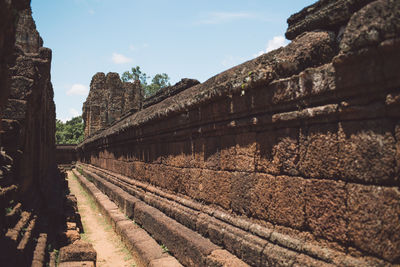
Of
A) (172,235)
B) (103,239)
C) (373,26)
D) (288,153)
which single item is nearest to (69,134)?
(103,239)

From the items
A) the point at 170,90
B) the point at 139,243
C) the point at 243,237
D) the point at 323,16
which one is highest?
the point at 170,90

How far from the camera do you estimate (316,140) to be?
222cm

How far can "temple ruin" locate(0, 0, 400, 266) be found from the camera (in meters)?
1.79

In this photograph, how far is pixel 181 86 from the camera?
551 cm

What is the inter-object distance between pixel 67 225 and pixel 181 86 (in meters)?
3.21

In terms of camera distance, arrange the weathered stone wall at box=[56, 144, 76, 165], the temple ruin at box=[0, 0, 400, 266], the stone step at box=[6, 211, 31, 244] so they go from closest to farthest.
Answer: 1. the temple ruin at box=[0, 0, 400, 266]
2. the stone step at box=[6, 211, 31, 244]
3. the weathered stone wall at box=[56, 144, 76, 165]

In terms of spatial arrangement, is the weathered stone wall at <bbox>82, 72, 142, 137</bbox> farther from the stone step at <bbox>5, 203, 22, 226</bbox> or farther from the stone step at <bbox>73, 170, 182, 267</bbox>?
the stone step at <bbox>5, 203, 22, 226</bbox>

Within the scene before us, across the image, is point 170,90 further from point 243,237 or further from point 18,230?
point 243,237

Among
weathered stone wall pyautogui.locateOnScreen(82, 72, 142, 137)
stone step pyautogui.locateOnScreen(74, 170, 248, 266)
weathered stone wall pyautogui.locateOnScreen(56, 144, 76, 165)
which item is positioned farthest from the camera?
weathered stone wall pyautogui.locateOnScreen(56, 144, 76, 165)

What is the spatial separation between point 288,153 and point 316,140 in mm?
317

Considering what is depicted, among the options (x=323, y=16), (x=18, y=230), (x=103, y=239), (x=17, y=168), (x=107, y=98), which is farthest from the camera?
(x=107, y=98)

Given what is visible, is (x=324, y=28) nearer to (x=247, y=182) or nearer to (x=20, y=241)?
(x=247, y=182)

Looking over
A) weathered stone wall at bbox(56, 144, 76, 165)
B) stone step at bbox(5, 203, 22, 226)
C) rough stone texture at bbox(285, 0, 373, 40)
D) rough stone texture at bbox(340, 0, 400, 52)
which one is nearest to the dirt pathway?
stone step at bbox(5, 203, 22, 226)

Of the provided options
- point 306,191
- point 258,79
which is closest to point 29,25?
point 258,79
